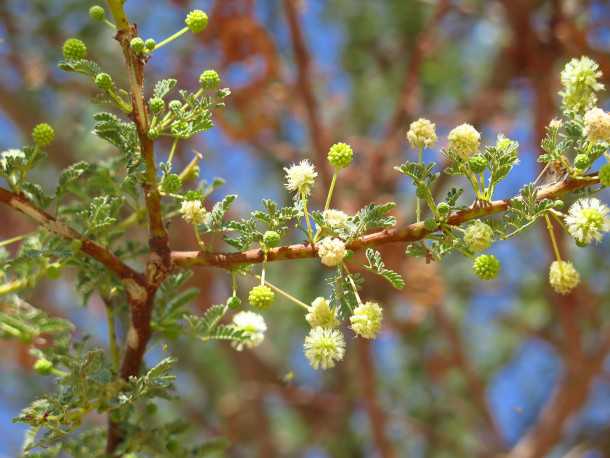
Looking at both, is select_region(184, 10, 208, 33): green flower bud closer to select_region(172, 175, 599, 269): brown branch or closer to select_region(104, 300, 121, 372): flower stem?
select_region(172, 175, 599, 269): brown branch

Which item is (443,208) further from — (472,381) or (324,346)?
(472,381)

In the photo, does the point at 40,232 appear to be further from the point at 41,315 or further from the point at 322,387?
the point at 322,387

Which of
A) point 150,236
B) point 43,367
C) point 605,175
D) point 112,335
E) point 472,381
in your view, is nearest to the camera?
point 605,175

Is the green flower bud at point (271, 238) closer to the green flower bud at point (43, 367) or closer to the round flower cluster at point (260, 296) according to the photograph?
the round flower cluster at point (260, 296)

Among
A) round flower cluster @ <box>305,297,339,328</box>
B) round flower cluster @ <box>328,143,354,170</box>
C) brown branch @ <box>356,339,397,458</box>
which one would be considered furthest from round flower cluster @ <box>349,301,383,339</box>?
brown branch @ <box>356,339,397,458</box>

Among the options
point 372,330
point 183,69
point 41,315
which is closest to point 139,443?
point 41,315

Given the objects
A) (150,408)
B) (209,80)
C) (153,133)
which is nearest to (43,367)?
(150,408)
